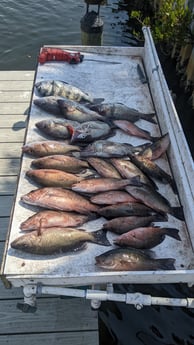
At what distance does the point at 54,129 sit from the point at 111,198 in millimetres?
1188

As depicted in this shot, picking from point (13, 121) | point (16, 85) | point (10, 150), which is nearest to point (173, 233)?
point (10, 150)

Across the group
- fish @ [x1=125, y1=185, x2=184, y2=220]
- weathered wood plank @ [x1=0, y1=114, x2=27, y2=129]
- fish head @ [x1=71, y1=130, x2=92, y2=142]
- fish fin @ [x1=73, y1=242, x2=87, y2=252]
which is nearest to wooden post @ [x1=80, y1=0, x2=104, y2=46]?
weathered wood plank @ [x1=0, y1=114, x2=27, y2=129]

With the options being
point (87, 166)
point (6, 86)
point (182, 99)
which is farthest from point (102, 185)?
point (182, 99)

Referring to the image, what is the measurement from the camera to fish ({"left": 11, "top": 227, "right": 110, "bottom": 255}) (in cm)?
289

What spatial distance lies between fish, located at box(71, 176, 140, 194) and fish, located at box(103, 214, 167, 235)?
0.36m

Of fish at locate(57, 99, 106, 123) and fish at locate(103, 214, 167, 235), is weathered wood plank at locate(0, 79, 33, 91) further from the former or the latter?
fish at locate(103, 214, 167, 235)

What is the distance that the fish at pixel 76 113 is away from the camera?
439 centimetres

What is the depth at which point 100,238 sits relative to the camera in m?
3.06

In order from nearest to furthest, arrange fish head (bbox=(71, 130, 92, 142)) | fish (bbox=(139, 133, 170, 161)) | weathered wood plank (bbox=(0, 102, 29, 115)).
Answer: fish (bbox=(139, 133, 170, 161)) < fish head (bbox=(71, 130, 92, 142)) < weathered wood plank (bbox=(0, 102, 29, 115))

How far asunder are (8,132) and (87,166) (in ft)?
8.01

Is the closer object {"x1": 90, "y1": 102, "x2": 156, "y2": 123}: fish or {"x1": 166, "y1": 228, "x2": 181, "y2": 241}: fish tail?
{"x1": 166, "y1": 228, "x2": 181, "y2": 241}: fish tail

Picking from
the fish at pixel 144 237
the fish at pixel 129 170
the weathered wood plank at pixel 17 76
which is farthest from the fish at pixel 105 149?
the weathered wood plank at pixel 17 76

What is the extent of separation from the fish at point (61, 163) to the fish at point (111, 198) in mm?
435

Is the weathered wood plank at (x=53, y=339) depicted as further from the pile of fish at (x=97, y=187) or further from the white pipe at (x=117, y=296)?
the pile of fish at (x=97, y=187)
